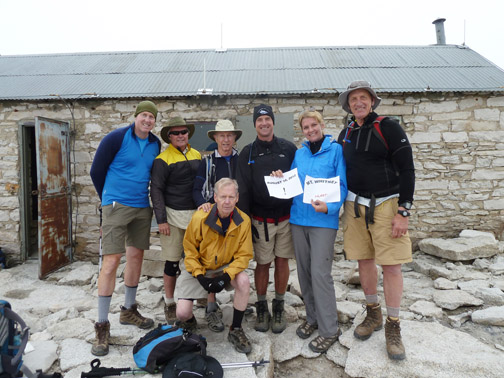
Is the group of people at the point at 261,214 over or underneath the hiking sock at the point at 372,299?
over

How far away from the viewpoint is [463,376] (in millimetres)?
2297

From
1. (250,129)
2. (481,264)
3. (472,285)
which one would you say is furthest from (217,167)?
(481,264)

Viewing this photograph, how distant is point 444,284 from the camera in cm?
395

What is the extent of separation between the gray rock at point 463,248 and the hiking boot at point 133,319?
14.2 feet

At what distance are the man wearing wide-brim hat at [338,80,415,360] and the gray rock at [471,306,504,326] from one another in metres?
1.23

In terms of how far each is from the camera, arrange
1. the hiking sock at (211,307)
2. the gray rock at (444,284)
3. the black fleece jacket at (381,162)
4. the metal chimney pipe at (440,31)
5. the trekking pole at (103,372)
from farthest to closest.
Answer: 1. the metal chimney pipe at (440,31)
2. the gray rock at (444,284)
3. the hiking sock at (211,307)
4. the black fleece jacket at (381,162)
5. the trekking pole at (103,372)

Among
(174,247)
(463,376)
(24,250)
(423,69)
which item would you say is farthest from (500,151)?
(24,250)

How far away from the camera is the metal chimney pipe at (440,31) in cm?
765

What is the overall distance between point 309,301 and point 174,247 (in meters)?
1.36

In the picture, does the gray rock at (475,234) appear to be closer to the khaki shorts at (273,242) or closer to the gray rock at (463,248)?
the gray rock at (463,248)

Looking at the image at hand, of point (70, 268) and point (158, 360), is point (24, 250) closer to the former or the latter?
point (70, 268)

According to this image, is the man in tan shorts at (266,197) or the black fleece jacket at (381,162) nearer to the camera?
the black fleece jacket at (381,162)

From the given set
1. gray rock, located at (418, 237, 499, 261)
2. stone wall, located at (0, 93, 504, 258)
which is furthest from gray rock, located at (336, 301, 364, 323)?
stone wall, located at (0, 93, 504, 258)

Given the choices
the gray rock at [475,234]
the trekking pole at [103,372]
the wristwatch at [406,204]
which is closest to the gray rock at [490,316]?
the wristwatch at [406,204]
